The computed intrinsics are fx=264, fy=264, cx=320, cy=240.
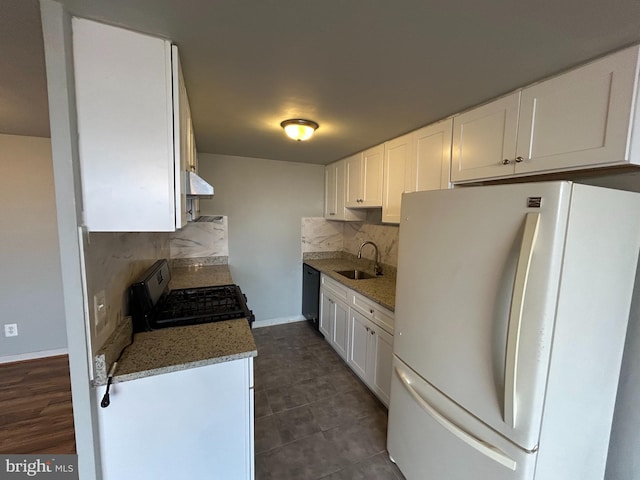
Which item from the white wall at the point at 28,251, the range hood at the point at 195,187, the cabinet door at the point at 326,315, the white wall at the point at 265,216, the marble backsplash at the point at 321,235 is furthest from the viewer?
the marble backsplash at the point at 321,235

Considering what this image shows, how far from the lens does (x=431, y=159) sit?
1.96m

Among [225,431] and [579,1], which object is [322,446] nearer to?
[225,431]

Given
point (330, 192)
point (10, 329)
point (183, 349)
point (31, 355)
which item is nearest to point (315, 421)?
point (183, 349)

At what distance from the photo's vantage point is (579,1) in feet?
2.71

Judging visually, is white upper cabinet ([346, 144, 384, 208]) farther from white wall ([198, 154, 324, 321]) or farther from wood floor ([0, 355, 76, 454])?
wood floor ([0, 355, 76, 454])

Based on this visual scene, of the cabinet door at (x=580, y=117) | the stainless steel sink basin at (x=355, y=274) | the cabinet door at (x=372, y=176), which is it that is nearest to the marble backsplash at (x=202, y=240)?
the stainless steel sink basin at (x=355, y=274)

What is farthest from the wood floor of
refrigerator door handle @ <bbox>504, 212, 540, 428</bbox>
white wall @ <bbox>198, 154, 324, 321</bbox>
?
refrigerator door handle @ <bbox>504, 212, 540, 428</bbox>

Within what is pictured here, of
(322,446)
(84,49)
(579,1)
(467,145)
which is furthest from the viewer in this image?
(322,446)

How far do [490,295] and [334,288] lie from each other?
1.97 metres

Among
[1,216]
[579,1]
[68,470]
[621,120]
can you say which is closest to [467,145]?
[621,120]

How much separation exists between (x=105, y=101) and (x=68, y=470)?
6.13 feet

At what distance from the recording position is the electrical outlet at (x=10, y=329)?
2.61 meters

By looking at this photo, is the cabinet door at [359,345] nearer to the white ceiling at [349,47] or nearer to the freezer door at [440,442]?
the freezer door at [440,442]

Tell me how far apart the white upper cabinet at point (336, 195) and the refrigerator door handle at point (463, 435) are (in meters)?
2.10
